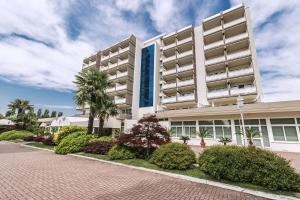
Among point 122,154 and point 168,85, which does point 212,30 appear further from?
point 122,154

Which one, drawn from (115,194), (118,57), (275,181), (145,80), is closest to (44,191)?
(115,194)

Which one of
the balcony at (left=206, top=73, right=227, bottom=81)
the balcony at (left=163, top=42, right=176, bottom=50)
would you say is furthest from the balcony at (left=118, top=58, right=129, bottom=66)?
the balcony at (left=206, top=73, right=227, bottom=81)

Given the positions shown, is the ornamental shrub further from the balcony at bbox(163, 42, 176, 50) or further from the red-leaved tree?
the balcony at bbox(163, 42, 176, 50)

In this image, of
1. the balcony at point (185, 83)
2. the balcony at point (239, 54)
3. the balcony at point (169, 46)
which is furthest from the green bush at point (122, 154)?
the balcony at point (169, 46)

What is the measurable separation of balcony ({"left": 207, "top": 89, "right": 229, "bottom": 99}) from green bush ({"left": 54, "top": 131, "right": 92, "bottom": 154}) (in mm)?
21520

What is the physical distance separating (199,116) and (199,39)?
1993 centimetres

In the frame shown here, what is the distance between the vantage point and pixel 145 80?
42.4m

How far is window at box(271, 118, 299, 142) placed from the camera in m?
18.4

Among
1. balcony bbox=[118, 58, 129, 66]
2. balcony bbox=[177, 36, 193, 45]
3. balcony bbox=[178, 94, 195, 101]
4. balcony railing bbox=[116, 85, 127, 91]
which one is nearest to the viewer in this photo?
balcony bbox=[178, 94, 195, 101]

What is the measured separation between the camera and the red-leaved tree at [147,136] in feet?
41.9

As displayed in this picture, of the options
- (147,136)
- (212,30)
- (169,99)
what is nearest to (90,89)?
(147,136)

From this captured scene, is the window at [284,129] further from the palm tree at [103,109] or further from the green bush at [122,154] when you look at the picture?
the palm tree at [103,109]

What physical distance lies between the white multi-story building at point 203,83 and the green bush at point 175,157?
13.4 meters

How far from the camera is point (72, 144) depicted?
17.6 metres
